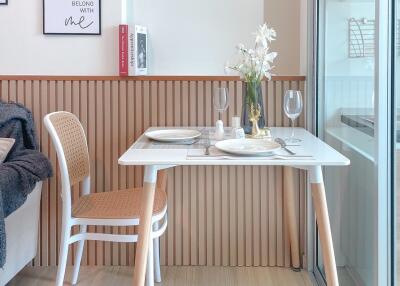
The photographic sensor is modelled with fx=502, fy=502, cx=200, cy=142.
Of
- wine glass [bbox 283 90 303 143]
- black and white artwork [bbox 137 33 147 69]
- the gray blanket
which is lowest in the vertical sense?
the gray blanket

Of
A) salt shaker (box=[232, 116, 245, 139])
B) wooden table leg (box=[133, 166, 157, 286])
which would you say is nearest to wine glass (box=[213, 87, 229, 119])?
salt shaker (box=[232, 116, 245, 139])

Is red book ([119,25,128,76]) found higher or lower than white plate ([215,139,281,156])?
higher

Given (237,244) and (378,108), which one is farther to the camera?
(237,244)

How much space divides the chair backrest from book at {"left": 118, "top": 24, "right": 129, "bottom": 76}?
40 centimetres

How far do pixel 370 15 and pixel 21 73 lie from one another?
1.80 m

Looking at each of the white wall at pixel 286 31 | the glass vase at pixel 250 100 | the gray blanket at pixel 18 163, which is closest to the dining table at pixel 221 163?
the glass vase at pixel 250 100

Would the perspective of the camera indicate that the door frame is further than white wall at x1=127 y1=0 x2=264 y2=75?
No

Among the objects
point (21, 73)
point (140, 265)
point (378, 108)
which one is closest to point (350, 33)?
point (378, 108)

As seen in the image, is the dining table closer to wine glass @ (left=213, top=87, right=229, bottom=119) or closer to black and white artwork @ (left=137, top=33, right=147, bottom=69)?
wine glass @ (left=213, top=87, right=229, bottom=119)

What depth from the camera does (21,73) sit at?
2.69m

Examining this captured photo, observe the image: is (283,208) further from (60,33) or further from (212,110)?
(60,33)

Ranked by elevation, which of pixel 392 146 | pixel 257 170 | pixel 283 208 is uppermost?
pixel 392 146

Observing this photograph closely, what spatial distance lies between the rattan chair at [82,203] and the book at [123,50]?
40 centimetres

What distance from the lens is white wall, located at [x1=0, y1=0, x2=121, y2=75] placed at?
266 cm
